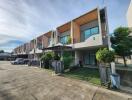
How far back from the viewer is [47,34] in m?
28.3

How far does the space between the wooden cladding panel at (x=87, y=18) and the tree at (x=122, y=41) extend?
162 inches

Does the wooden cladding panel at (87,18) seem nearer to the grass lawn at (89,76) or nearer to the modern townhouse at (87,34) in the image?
the modern townhouse at (87,34)

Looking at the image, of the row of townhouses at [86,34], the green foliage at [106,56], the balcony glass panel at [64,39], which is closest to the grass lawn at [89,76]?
the green foliage at [106,56]

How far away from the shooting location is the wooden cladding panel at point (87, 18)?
15.1 meters

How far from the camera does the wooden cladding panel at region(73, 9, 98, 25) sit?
15145 millimetres

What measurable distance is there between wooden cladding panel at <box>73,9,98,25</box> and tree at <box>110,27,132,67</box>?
4.12 meters

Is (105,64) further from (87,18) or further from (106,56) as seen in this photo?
(87,18)

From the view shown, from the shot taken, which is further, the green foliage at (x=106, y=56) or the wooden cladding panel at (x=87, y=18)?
the wooden cladding panel at (x=87, y=18)

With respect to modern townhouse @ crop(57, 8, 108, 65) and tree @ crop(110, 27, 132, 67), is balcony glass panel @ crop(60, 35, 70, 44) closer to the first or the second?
modern townhouse @ crop(57, 8, 108, 65)

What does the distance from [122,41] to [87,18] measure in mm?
6159

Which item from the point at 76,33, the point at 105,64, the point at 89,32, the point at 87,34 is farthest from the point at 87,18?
the point at 105,64

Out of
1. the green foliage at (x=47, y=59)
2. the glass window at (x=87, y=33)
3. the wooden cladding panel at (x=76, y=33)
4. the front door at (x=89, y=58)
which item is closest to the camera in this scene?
the glass window at (x=87, y=33)

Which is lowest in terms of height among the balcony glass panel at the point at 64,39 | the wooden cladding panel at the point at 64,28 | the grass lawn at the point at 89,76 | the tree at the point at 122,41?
the grass lawn at the point at 89,76

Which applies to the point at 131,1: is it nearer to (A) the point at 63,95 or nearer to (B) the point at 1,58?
(A) the point at 63,95
